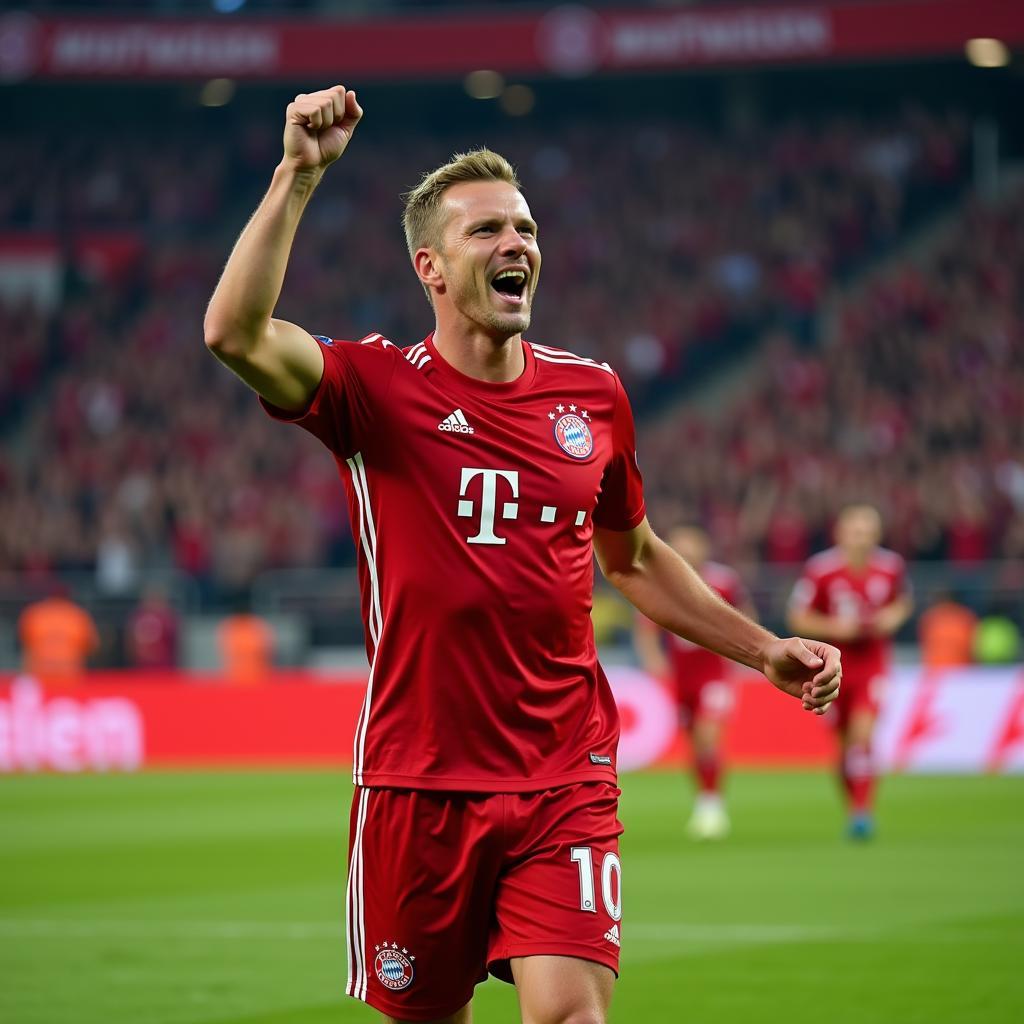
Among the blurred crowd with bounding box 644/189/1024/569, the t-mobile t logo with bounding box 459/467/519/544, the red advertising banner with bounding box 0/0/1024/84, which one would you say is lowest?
the t-mobile t logo with bounding box 459/467/519/544

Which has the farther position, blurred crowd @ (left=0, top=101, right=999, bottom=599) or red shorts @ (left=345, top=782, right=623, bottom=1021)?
blurred crowd @ (left=0, top=101, right=999, bottom=599)

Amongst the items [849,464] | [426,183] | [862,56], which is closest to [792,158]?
[862,56]

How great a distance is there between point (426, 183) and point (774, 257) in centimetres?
2935

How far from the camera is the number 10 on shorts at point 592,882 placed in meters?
4.84

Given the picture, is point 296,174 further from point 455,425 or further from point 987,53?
point 987,53

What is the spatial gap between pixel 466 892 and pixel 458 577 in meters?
0.75

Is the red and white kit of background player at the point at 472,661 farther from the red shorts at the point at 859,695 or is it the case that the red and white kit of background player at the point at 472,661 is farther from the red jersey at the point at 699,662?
the red jersey at the point at 699,662

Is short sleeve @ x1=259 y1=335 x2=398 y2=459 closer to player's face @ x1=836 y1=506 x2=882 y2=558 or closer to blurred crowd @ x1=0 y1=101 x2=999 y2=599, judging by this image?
player's face @ x1=836 y1=506 x2=882 y2=558

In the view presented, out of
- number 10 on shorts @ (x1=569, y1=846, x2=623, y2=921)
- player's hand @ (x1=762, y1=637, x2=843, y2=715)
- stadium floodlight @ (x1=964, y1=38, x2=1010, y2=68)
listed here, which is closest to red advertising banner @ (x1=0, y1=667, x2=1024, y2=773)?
stadium floodlight @ (x1=964, y1=38, x2=1010, y2=68)

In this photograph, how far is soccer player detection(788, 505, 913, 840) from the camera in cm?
1488

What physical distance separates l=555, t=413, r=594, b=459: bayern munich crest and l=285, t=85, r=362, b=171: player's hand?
976 mm

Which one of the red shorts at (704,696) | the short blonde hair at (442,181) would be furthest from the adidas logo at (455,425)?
the red shorts at (704,696)

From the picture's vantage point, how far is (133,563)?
95.6ft

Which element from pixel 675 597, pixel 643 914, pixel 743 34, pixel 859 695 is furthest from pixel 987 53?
pixel 675 597
